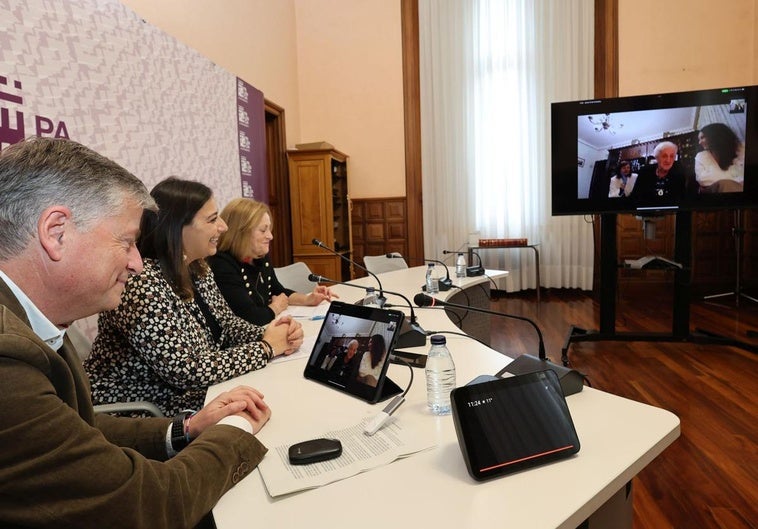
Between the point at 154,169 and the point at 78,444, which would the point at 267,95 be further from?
the point at 78,444

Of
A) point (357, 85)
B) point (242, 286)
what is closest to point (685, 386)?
point (242, 286)

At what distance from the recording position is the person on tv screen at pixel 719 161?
3.47m

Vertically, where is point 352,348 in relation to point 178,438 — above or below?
above

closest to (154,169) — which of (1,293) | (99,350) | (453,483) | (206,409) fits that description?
(99,350)

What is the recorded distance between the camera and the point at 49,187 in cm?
72

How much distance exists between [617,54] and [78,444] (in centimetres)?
655

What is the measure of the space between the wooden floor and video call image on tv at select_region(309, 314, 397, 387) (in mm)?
1183

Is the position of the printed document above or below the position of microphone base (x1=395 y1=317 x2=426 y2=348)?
below

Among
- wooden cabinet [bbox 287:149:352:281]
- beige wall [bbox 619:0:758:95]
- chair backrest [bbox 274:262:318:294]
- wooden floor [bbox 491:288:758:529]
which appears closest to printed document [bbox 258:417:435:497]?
wooden floor [bbox 491:288:758:529]

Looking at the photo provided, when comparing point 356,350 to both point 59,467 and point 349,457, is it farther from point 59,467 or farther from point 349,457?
point 59,467

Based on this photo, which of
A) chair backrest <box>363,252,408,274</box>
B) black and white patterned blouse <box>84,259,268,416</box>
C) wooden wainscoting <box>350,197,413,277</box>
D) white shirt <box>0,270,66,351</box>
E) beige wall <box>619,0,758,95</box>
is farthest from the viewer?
wooden wainscoting <box>350,197,413,277</box>

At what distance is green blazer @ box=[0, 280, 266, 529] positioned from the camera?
0.57m

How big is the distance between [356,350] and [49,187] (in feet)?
2.57

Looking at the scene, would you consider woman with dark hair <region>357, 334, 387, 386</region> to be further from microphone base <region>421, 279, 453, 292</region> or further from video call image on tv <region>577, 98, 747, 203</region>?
video call image on tv <region>577, 98, 747, 203</region>
